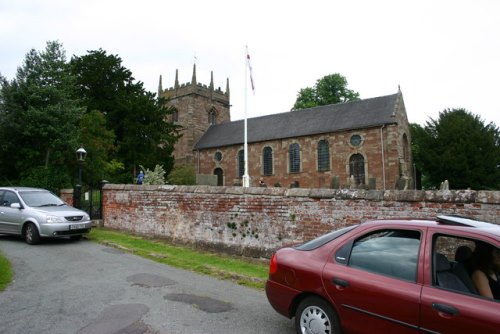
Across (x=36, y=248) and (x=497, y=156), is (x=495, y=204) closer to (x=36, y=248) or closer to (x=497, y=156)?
(x=36, y=248)

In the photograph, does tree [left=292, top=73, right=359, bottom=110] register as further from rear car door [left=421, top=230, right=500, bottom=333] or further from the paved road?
rear car door [left=421, top=230, right=500, bottom=333]

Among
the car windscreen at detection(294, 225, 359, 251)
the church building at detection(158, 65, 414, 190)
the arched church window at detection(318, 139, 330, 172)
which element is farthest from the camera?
the arched church window at detection(318, 139, 330, 172)

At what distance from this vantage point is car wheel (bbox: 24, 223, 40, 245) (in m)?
10.5

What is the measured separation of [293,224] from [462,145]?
30255 millimetres

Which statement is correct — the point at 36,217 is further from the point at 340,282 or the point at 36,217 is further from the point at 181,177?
the point at 181,177

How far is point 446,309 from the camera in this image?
9.82ft

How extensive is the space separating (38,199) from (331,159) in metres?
26.5

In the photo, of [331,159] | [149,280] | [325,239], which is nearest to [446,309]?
[325,239]

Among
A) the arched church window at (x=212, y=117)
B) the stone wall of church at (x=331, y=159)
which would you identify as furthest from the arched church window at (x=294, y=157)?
the arched church window at (x=212, y=117)

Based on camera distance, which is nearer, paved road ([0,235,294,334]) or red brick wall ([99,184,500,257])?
paved road ([0,235,294,334])

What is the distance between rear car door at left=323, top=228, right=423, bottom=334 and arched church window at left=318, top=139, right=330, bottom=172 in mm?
30872

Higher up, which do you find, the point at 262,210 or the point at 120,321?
the point at 262,210

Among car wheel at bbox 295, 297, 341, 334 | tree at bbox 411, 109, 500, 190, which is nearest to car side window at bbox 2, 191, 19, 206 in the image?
car wheel at bbox 295, 297, 341, 334

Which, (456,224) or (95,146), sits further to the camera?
(95,146)
